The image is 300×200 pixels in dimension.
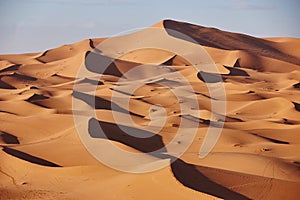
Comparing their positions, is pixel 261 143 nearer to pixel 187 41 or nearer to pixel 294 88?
pixel 294 88

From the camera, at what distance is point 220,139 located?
11570 millimetres

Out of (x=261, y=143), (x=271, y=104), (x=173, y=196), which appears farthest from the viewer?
(x=271, y=104)

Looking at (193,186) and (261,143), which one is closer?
(193,186)

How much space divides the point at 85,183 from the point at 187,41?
30.4m

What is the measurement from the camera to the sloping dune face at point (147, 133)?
287 inches

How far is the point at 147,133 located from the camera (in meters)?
11.9

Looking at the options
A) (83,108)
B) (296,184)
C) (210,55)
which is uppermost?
(296,184)

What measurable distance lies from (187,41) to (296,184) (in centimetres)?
3030

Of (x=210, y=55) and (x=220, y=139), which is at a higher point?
(x=220, y=139)

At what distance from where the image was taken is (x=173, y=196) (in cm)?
653

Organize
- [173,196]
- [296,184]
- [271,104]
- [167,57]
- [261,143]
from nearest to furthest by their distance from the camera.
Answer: [173,196] < [296,184] < [261,143] < [271,104] < [167,57]

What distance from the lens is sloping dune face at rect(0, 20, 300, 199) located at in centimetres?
728

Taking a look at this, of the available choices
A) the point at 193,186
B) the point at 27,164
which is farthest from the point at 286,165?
the point at 27,164

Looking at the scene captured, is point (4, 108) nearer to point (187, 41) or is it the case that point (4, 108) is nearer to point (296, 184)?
point (296, 184)
